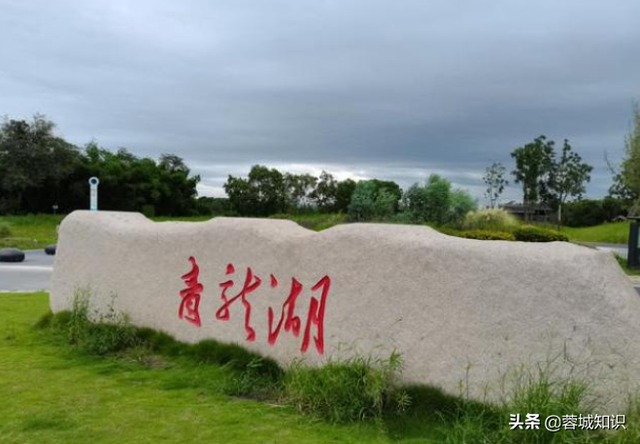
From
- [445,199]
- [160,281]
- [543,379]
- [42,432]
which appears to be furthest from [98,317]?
[445,199]

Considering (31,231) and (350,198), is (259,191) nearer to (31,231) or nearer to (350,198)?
(31,231)

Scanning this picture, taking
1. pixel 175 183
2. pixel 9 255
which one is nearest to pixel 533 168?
pixel 175 183

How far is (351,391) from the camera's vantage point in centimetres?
460

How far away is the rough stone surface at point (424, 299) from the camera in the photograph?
4039 mm

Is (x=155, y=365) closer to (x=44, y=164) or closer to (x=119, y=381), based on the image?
(x=119, y=381)

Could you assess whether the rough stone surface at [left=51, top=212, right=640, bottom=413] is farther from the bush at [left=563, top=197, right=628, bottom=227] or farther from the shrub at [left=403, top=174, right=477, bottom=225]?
the bush at [left=563, top=197, right=628, bottom=227]

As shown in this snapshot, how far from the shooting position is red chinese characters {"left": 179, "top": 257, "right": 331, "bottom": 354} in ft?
17.6

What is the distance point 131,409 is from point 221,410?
2.36 feet

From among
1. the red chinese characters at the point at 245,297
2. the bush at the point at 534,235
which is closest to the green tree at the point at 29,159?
the bush at the point at 534,235

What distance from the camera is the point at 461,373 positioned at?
445 cm

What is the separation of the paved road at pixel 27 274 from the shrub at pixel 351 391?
982 cm

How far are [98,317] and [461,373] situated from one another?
4731 mm

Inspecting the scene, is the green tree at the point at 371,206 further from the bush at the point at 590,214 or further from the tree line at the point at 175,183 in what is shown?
Answer: the bush at the point at 590,214

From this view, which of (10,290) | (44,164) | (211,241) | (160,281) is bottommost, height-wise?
(10,290)
